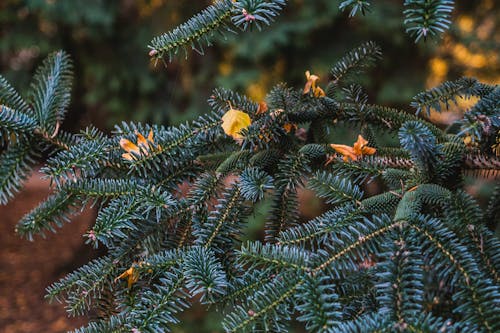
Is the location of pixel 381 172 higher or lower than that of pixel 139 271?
higher

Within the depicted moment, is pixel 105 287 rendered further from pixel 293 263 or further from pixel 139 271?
pixel 293 263

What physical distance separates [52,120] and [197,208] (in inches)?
10.9

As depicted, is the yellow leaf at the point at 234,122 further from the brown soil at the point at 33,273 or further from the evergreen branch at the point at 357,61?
the brown soil at the point at 33,273

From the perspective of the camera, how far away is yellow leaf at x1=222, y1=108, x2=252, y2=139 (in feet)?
2.12

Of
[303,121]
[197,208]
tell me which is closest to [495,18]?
[303,121]

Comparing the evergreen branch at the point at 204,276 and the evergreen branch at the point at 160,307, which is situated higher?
the evergreen branch at the point at 204,276

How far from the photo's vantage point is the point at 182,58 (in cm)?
296

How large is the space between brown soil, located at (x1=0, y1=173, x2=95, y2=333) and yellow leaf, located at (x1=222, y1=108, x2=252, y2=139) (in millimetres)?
2157

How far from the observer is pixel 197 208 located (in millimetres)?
602

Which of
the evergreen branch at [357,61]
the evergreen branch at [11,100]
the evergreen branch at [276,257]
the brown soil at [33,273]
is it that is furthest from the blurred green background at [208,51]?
the evergreen branch at [276,257]

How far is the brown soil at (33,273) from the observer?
286 centimetres

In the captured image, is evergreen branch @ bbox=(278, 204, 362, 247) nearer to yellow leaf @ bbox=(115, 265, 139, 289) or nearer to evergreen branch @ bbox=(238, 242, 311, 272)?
evergreen branch @ bbox=(238, 242, 311, 272)

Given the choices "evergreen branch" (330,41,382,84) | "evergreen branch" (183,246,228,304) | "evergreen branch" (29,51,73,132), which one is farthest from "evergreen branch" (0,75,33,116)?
"evergreen branch" (330,41,382,84)

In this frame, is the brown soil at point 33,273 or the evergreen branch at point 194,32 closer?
the evergreen branch at point 194,32
